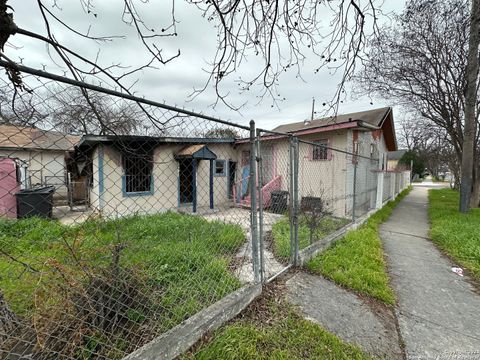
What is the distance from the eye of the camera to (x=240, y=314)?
7.84 feet

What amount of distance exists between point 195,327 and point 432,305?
295 centimetres

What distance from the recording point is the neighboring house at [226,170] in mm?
7843

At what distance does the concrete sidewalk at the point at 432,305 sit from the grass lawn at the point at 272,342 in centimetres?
71

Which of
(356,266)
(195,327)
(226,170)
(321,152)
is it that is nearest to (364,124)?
(321,152)

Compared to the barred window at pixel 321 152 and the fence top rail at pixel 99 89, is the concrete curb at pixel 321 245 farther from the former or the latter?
the barred window at pixel 321 152

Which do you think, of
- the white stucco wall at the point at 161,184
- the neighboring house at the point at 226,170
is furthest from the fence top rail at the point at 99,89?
→ the white stucco wall at the point at 161,184

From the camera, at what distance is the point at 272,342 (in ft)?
6.68

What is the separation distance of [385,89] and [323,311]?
10.5m

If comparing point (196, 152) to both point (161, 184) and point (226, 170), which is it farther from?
point (226, 170)

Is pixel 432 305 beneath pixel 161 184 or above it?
beneath

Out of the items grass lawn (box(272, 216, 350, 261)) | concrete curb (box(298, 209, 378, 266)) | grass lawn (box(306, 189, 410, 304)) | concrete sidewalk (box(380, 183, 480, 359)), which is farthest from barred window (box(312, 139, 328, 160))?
grass lawn (box(306, 189, 410, 304))

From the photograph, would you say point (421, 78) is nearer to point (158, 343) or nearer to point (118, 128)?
point (118, 128)

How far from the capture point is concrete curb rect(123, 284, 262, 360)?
5.52 ft

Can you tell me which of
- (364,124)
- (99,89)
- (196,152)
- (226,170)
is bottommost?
(226,170)
